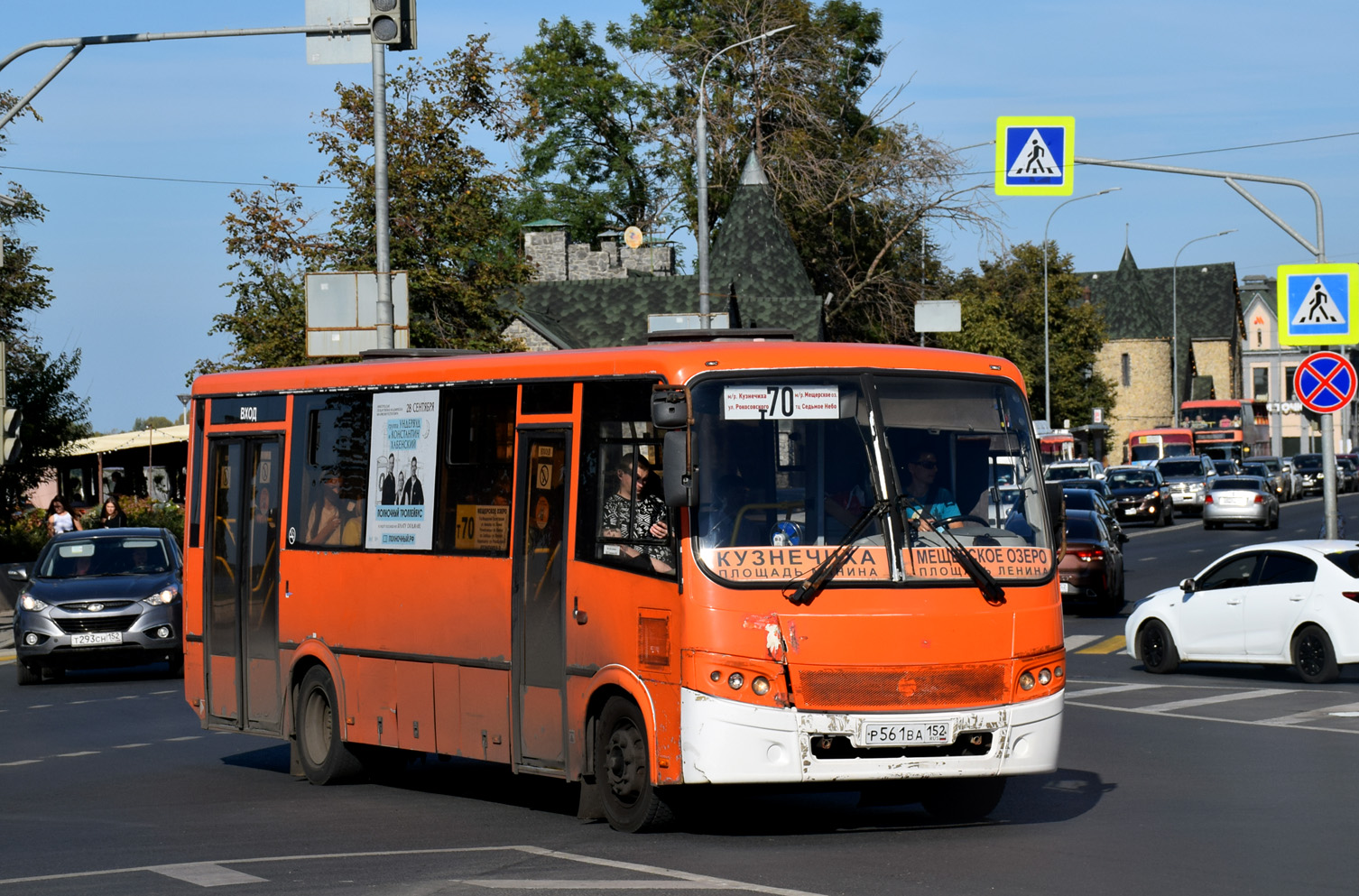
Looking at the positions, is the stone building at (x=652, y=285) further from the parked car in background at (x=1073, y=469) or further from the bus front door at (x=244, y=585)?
the bus front door at (x=244, y=585)

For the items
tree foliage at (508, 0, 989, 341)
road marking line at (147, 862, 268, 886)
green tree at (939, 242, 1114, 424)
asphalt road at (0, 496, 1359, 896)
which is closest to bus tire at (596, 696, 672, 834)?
asphalt road at (0, 496, 1359, 896)

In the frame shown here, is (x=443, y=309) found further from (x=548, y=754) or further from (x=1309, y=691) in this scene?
(x=548, y=754)

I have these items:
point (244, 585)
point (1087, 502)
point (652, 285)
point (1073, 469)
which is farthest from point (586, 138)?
point (244, 585)

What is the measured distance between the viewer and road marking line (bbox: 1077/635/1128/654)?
23750 millimetres

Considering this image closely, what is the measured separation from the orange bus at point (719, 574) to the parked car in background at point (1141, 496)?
47232mm

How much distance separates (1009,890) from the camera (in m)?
8.45

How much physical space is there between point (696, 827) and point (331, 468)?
408 centimetres

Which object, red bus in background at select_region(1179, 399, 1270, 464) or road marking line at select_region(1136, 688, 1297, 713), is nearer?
road marking line at select_region(1136, 688, 1297, 713)

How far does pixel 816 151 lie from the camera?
56719mm

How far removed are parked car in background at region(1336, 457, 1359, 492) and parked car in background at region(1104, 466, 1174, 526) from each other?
33071 millimetres

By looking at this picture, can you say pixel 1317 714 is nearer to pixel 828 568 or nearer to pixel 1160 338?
pixel 828 568

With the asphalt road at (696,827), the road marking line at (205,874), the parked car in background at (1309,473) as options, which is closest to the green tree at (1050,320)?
the parked car in background at (1309,473)

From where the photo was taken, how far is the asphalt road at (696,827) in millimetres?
8891

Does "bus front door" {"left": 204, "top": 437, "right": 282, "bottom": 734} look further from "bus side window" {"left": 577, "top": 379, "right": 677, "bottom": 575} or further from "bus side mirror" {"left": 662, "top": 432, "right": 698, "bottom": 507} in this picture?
"bus side mirror" {"left": 662, "top": 432, "right": 698, "bottom": 507}
